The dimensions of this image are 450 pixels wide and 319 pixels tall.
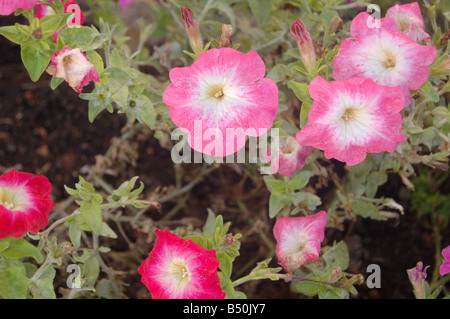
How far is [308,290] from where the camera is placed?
94 centimetres

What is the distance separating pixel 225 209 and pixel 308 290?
549 millimetres

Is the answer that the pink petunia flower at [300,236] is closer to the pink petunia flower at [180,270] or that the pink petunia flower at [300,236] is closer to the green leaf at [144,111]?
the pink petunia flower at [180,270]

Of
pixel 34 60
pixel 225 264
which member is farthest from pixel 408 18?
pixel 34 60

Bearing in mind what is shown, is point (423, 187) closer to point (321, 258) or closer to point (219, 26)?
point (321, 258)

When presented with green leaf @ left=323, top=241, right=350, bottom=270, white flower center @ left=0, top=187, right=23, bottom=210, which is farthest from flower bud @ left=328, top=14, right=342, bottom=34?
white flower center @ left=0, top=187, right=23, bottom=210

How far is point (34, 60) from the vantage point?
84 centimetres

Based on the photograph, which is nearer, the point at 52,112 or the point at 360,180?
the point at 360,180

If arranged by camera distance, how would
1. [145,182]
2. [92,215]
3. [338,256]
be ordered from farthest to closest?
[145,182] < [338,256] < [92,215]

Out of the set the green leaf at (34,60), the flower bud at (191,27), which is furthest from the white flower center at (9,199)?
the flower bud at (191,27)

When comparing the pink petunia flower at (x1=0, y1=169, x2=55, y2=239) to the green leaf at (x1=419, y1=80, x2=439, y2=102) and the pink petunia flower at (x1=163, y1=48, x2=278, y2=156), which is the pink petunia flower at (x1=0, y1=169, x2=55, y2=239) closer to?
the pink petunia flower at (x1=163, y1=48, x2=278, y2=156)

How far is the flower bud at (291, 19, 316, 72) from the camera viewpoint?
0.83 m

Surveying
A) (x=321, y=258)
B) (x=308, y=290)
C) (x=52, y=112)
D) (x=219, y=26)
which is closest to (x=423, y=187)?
(x=321, y=258)

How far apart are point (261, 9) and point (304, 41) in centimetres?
31

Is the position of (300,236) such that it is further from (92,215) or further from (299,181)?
(92,215)
